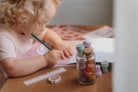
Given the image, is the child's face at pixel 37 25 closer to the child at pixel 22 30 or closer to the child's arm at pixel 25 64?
the child at pixel 22 30

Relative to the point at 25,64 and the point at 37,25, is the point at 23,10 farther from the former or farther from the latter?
the point at 25,64

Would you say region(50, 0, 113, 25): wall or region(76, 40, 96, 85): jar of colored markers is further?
region(50, 0, 113, 25): wall

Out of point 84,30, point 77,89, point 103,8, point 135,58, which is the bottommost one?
point 77,89

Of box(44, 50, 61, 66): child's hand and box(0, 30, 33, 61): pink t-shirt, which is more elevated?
box(0, 30, 33, 61): pink t-shirt

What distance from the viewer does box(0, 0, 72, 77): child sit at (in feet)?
2.92

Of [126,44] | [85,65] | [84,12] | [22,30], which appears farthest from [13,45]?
[84,12]

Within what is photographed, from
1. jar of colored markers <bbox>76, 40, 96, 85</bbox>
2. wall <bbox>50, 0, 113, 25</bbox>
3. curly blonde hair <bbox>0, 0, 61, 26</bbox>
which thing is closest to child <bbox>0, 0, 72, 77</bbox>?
curly blonde hair <bbox>0, 0, 61, 26</bbox>

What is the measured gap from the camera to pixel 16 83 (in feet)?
2.76

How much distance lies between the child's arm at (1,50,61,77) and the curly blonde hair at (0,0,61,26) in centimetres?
17

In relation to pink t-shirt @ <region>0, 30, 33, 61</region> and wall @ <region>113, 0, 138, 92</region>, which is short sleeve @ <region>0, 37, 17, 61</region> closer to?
pink t-shirt @ <region>0, 30, 33, 61</region>

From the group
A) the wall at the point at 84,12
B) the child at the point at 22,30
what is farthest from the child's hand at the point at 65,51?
the wall at the point at 84,12

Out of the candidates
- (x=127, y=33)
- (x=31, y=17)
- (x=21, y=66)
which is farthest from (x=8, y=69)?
(x=127, y=33)

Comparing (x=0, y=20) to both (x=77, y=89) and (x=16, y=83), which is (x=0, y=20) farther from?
(x=77, y=89)

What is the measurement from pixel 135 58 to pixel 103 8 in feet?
3.86
